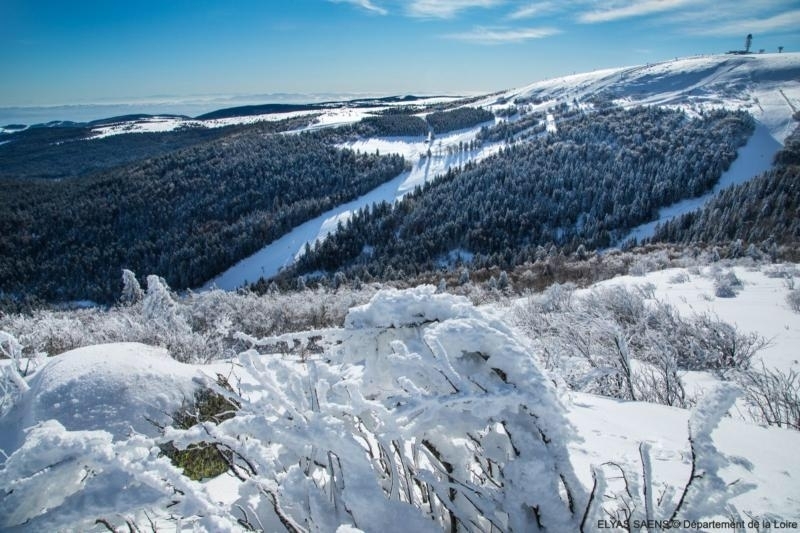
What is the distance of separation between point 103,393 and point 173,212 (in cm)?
8831

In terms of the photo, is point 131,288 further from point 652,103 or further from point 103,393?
point 652,103

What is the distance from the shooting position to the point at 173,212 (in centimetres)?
8156

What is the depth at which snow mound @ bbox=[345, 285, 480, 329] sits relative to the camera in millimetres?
1918

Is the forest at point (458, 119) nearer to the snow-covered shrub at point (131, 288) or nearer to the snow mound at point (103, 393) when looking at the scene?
the snow-covered shrub at point (131, 288)

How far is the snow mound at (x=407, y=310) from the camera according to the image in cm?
192

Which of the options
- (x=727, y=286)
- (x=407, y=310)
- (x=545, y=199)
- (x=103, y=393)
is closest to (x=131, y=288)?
(x=103, y=393)

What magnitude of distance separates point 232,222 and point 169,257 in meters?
13.8

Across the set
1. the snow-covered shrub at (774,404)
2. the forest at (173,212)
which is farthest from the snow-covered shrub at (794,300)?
the forest at (173,212)

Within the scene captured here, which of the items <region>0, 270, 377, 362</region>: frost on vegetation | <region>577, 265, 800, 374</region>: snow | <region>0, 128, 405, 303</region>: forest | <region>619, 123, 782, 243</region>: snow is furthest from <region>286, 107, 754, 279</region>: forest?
<region>577, 265, 800, 374</region>: snow

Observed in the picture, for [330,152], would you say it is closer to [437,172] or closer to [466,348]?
[437,172]

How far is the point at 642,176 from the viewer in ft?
178

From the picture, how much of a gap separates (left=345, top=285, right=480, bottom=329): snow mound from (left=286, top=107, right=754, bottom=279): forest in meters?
36.8

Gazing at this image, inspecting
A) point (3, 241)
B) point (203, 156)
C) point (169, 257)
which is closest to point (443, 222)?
point (169, 257)

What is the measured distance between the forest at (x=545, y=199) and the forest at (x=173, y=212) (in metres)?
16.2
